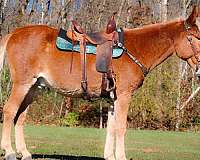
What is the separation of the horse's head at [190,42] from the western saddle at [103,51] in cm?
122

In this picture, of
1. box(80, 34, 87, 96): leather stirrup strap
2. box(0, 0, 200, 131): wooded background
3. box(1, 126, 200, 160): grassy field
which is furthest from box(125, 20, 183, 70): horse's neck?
box(0, 0, 200, 131): wooded background

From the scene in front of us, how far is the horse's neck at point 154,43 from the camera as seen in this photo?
29.4 ft

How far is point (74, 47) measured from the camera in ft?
29.2

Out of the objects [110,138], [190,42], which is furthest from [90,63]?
[190,42]

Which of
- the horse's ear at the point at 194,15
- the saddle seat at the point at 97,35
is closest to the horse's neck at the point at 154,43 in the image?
the horse's ear at the point at 194,15

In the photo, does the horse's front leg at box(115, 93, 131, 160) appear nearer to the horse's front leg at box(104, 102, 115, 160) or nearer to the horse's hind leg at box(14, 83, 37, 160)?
the horse's front leg at box(104, 102, 115, 160)

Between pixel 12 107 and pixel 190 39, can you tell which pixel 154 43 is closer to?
pixel 190 39

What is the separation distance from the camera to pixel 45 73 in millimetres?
8836

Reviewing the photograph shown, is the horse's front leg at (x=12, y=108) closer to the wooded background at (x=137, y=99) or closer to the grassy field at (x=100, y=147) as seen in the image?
the grassy field at (x=100, y=147)

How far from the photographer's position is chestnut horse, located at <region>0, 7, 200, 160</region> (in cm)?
863

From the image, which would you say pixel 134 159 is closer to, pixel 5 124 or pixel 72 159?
pixel 72 159

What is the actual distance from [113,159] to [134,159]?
2.39 m

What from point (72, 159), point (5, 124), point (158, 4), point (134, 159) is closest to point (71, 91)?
point (5, 124)

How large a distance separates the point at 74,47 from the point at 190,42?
84.2 inches
